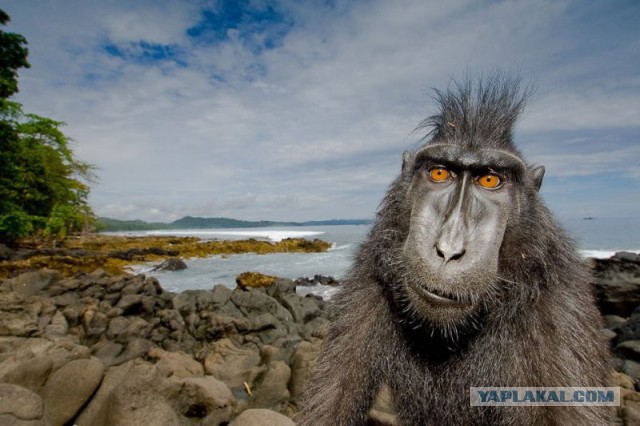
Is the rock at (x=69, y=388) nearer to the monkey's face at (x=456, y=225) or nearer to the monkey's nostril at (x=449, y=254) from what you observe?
the monkey's face at (x=456, y=225)

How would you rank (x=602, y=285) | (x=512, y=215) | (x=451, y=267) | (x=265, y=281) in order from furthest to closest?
(x=265, y=281) → (x=602, y=285) → (x=512, y=215) → (x=451, y=267)

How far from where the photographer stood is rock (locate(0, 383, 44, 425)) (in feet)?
11.9

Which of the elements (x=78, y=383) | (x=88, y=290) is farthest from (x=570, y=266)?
(x=88, y=290)

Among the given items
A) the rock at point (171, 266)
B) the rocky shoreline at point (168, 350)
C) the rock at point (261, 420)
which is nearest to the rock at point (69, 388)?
the rocky shoreline at point (168, 350)

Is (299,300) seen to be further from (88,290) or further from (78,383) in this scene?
(78,383)

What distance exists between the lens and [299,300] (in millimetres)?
12836

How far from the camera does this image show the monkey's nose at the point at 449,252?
2.29m

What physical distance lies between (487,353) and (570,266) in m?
0.93

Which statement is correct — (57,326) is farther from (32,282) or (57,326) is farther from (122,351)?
Answer: (32,282)

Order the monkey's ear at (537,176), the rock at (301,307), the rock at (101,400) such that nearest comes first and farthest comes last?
the monkey's ear at (537,176)
the rock at (101,400)
the rock at (301,307)

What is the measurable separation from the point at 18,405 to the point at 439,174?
15.1ft

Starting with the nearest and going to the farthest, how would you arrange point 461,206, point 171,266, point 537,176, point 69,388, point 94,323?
1. point 461,206
2. point 537,176
3. point 69,388
4. point 94,323
5. point 171,266

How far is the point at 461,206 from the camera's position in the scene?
2496 millimetres

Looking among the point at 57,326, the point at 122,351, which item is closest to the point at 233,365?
the point at 122,351
